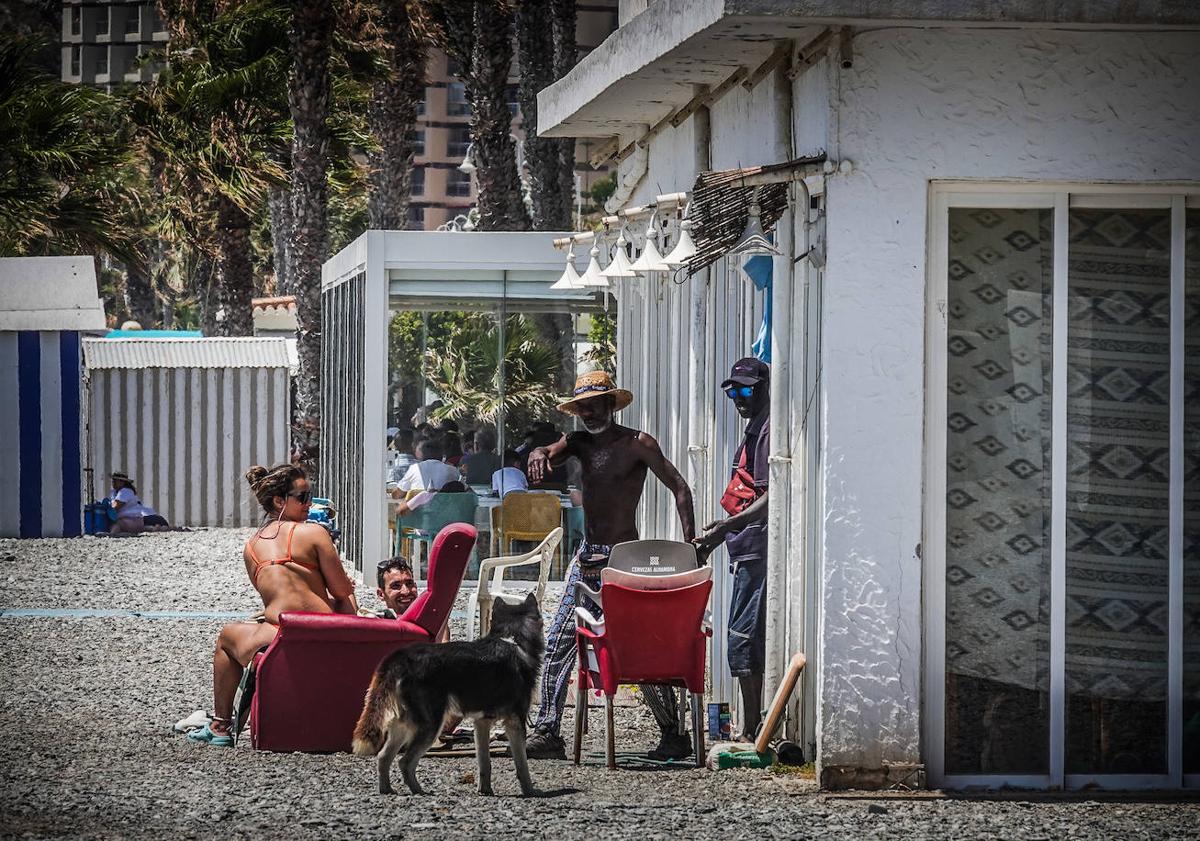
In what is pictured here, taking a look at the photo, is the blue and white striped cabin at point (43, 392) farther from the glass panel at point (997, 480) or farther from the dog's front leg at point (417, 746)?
the glass panel at point (997, 480)

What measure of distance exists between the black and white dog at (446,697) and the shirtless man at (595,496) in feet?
3.47

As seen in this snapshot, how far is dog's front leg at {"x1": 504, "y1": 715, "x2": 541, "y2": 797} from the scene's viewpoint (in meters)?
7.24

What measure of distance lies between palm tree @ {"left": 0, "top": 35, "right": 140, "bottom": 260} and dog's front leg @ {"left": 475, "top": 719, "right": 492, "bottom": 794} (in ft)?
54.5

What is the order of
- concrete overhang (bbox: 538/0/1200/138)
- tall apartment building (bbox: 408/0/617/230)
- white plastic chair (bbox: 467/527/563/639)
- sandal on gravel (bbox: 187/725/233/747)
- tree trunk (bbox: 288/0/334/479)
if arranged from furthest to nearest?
tall apartment building (bbox: 408/0/617/230), tree trunk (bbox: 288/0/334/479), white plastic chair (bbox: 467/527/563/639), sandal on gravel (bbox: 187/725/233/747), concrete overhang (bbox: 538/0/1200/138)

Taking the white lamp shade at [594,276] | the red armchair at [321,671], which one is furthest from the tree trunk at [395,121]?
the red armchair at [321,671]

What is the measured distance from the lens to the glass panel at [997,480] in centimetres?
745

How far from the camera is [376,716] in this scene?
7121 millimetres

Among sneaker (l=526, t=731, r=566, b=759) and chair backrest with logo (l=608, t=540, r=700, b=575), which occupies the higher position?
chair backrest with logo (l=608, t=540, r=700, b=575)

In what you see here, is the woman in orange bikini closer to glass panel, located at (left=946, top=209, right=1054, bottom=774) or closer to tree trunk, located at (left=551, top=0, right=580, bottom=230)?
glass panel, located at (left=946, top=209, right=1054, bottom=774)

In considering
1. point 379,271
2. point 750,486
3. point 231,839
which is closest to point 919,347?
point 750,486

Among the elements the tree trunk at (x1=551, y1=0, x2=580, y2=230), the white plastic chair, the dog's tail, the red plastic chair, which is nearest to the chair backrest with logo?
the red plastic chair

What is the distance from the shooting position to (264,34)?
83.4ft

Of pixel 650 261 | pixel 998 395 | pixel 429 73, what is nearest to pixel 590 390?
pixel 650 261

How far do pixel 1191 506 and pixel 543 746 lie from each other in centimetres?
302
